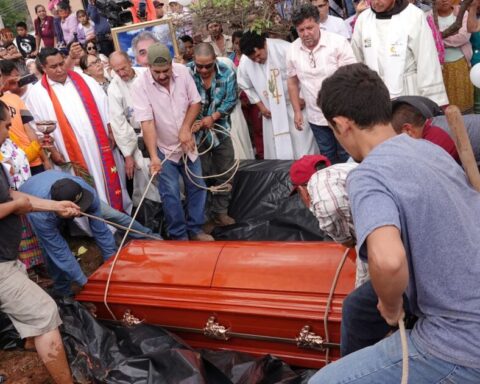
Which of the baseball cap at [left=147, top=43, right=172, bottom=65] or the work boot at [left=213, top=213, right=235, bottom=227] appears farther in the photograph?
the work boot at [left=213, top=213, right=235, bottom=227]

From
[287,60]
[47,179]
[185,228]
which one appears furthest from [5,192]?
[287,60]

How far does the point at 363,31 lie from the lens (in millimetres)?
3791

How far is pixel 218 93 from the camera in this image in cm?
→ 403

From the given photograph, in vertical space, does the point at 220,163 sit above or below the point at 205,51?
below

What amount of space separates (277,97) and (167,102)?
1.29 m

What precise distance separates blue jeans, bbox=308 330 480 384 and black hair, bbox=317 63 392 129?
560mm

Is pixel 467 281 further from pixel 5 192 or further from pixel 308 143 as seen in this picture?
pixel 308 143

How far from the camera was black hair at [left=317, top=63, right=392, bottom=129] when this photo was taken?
1.36m

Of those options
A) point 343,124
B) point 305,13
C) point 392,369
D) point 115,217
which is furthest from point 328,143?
point 392,369

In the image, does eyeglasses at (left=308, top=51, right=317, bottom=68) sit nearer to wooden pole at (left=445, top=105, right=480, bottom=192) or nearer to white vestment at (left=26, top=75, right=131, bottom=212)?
white vestment at (left=26, top=75, right=131, bottom=212)

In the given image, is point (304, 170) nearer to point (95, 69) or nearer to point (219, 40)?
point (95, 69)

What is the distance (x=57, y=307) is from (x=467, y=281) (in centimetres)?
211

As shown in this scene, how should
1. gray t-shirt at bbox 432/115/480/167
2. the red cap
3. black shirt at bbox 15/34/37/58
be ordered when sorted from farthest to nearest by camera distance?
black shirt at bbox 15/34/37/58, gray t-shirt at bbox 432/115/480/167, the red cap

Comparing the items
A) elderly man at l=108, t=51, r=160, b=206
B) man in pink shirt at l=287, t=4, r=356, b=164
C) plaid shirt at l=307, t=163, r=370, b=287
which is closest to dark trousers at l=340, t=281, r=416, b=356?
plaid shirt at l=307, t=163, r=370, b=287
